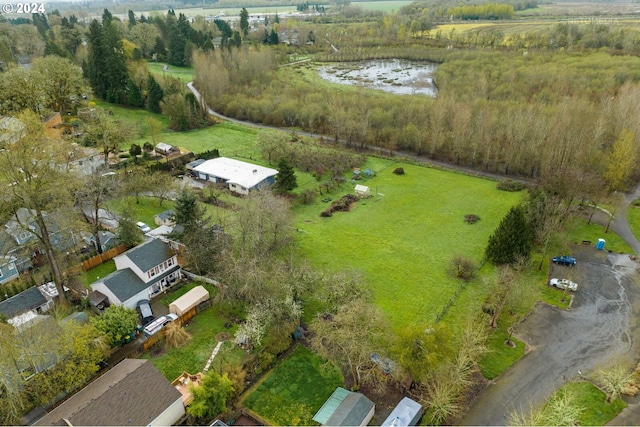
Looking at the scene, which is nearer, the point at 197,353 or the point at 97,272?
the point at 197,353

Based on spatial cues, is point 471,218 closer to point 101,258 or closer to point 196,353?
point 196,353

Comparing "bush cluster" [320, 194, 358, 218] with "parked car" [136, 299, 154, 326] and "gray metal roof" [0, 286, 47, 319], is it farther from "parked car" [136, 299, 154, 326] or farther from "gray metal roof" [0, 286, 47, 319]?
"gray metal roof" [0, 286, 47, 319]

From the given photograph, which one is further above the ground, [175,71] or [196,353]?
[175,71]

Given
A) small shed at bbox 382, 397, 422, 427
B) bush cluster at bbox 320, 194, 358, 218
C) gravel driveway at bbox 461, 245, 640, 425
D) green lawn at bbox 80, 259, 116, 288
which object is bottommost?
gravel driveway at bbox 461, 245, 640, 425

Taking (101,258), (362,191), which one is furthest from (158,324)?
(362,191)

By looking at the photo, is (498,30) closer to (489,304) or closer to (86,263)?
(489,304)

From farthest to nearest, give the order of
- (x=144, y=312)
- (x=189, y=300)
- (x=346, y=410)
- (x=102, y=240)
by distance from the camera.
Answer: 1. (x=102, y=240)
2. (x=189, y=300)
3. (x=144, y=312)
4. (x=346, y=410)

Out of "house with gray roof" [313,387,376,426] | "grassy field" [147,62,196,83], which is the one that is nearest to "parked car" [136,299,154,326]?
"house with gray roof" [313,387,376,426]
